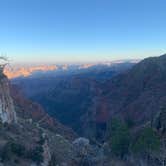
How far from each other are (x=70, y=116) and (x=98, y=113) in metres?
17.3

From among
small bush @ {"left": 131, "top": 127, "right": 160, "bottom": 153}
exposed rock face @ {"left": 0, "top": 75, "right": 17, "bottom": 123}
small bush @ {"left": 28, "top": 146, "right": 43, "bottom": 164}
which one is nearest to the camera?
small bush @ {"left": 28, "top": 146, "right": 43, "bottom": 164}

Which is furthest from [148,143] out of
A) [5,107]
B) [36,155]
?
[5,107]

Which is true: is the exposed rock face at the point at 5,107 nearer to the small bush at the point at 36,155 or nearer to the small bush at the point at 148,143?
the small bush at the point at 36,155

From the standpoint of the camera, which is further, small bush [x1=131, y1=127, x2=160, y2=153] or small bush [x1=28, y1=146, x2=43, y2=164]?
small bush [x1=131, y1=127, x2=160, y2=153]

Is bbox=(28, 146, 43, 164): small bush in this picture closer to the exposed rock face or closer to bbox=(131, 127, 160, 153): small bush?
the exposed rock face

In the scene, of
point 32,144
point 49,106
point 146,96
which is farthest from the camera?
point 49,106

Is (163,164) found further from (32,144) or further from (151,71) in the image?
(151,71)

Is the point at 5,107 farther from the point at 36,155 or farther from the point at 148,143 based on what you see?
the point at 148,143

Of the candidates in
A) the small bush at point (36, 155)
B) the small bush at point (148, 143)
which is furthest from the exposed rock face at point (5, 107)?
the small bush at point (148, 143)

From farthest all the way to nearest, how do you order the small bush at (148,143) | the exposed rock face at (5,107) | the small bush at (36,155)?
the exposed rock face at (5,107)
the small bush at (148,143)
the small bush at (36,155)

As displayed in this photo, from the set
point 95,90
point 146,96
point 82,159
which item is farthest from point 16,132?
point 95,90

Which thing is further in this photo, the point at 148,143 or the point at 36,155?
the point at 148,143

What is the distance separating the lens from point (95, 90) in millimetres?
131125

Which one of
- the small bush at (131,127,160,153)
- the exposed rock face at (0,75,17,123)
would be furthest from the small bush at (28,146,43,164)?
the small bush at (131,127,160,153)
